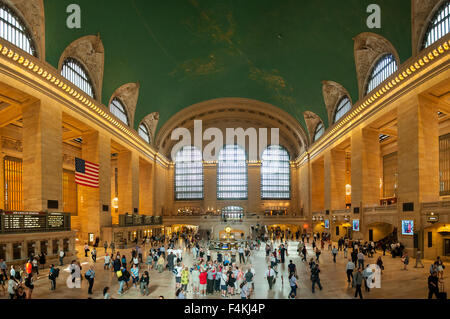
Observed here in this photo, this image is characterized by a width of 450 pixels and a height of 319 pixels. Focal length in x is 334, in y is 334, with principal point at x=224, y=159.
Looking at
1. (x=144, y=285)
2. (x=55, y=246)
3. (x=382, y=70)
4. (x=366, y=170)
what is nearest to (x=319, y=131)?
(x=366, y=170)

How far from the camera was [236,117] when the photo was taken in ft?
162

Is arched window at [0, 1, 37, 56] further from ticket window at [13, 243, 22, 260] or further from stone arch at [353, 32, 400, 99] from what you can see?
stone arch at [353, 32, 400, 99]

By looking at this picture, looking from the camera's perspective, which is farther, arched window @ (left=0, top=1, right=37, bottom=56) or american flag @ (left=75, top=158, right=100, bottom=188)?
american flag @ (left=75, top=158, right=100, bottom=188)

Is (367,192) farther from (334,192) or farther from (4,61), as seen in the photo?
(4,61)

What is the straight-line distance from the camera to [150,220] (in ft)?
125

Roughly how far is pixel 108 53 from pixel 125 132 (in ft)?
29.9

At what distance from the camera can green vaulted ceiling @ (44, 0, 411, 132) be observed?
67.4 ft

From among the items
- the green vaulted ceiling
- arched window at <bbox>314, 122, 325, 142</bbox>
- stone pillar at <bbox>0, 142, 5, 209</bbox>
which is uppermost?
the green vaulted ceiling

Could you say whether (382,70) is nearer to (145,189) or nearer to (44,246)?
(44,246)

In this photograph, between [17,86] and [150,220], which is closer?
[17,86]

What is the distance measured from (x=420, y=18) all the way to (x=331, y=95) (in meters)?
14.4

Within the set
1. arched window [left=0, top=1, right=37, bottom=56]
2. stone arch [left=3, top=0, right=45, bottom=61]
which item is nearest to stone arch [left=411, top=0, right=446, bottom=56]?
stone arch [left=3, top=0, right=45, bottom=61]

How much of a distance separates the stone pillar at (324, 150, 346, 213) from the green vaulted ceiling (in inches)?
179
